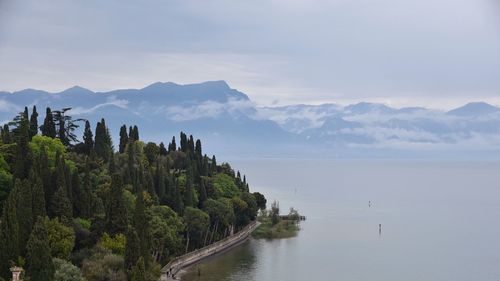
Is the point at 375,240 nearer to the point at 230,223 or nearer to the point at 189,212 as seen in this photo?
the point at 230,223

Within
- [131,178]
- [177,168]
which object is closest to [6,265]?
[131,178]

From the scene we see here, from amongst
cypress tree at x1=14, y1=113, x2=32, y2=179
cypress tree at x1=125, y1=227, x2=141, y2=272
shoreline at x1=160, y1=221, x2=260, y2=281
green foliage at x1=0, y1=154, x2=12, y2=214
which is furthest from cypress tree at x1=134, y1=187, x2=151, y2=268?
green foliage at x1=0, y1=154, x2=12, y2=214

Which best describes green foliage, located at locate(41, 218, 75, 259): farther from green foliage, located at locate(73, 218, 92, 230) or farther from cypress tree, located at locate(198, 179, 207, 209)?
cypress tree, located at locate(198, 179, 207, 209)

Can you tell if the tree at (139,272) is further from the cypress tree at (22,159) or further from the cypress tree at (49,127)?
the cypress tree at (49,127)

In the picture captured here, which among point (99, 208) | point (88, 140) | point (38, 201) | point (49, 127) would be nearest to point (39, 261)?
point (38, 201)

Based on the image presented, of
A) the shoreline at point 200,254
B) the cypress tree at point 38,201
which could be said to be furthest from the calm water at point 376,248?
the cypress tree at point 38,201

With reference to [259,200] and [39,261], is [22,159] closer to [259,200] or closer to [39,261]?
[39,261]

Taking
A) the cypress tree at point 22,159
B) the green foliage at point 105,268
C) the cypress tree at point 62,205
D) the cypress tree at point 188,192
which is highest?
the cypress tree at point 22,159
